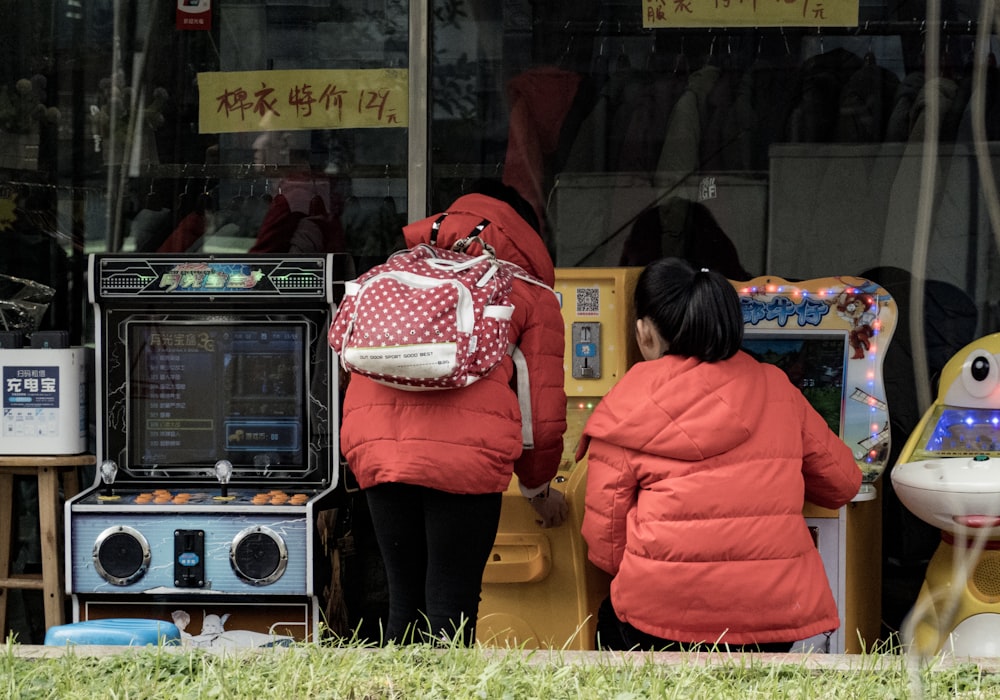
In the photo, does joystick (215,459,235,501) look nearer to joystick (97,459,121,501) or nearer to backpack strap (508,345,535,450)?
joystick (97,459,121,501)

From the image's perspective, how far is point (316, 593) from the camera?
369 centimetres

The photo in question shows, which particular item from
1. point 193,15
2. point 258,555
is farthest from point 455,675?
point 193,15

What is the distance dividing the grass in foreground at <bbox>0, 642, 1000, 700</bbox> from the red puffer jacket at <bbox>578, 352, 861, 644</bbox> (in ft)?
2.41

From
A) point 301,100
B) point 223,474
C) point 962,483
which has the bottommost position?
point 223,474

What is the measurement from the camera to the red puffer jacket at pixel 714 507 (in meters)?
2.95

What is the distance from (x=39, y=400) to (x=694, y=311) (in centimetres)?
225

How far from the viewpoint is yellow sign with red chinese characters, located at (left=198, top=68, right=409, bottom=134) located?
475 centimetres

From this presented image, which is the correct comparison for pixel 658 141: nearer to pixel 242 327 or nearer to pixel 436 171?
pixel 436 171

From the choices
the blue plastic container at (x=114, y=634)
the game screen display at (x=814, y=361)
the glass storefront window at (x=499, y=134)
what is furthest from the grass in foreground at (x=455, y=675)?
the glass storefront window at (x=499, y=134)

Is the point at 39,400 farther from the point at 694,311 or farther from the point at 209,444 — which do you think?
the point at 694,311

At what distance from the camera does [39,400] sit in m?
3.97

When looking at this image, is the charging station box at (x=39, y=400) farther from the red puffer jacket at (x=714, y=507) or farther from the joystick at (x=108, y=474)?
the red puffer jacket at (x=714, y=507)

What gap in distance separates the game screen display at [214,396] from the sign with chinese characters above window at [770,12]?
2.15m

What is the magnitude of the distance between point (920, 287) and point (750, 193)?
291cm
